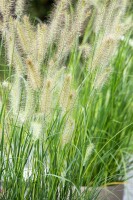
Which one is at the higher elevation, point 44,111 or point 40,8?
point 44,111

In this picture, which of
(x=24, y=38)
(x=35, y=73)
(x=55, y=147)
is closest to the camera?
(x=35, y=73)

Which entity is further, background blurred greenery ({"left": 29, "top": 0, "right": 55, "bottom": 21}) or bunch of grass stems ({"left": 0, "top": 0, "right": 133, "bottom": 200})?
background blurred greenery ({"left": 29, "top": 0, "right": 55, "bottom": 21})

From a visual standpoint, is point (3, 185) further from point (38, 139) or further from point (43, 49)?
point (43, 49)

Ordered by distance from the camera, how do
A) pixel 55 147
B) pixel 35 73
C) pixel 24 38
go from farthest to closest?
pixel 55 147 → pixel 24 38 → pixel 35 73

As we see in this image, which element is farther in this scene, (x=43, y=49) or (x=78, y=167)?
(x=78, y=167)

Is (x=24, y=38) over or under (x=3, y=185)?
over

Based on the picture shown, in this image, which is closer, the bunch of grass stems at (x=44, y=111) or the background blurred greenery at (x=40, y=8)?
the bunch of grass stems at (x=44, y=111)

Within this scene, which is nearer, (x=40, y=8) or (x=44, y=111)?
(x=44, y=111)

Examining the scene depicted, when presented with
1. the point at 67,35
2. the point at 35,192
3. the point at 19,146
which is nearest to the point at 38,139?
the point at 19,146

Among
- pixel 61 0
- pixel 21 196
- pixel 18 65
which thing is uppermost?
pixel 61 0

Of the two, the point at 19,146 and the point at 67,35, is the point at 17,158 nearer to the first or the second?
the point at 19,146
